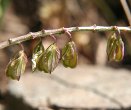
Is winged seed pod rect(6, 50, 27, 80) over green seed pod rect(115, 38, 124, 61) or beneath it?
beneath

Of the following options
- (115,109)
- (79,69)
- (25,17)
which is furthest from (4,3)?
(25,17)

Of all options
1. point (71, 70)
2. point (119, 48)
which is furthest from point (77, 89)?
point (119, 48)

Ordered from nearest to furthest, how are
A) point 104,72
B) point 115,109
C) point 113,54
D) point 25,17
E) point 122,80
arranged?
point 113,54, point 115,109, point 122,80, point 104,72, point 25,17

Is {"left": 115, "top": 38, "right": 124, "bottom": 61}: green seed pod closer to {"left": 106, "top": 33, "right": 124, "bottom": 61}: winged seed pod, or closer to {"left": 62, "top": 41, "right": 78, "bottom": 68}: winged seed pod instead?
{"left": 106, "top": 33, "right": 124, "bottom": 61}: winged seed pod

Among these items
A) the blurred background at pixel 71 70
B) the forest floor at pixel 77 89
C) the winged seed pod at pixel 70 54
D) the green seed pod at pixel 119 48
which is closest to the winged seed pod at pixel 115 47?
the green seed pod at pixel 119 48

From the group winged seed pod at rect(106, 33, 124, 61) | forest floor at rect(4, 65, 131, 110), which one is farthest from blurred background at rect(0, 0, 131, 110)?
winged seed pod at rect(106, 33, 124, 61)

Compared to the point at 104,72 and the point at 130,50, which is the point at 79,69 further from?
the point at 130,50
